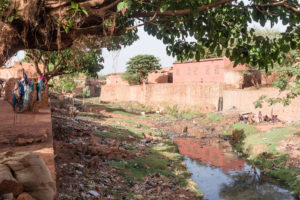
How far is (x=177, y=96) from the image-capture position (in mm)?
27094

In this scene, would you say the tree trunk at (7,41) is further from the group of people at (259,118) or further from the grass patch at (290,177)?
the group of people at (259,118)

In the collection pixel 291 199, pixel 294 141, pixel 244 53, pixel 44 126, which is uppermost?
pixel 244 53

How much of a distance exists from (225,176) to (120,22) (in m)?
8.66

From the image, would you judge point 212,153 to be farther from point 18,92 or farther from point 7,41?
point 7,41

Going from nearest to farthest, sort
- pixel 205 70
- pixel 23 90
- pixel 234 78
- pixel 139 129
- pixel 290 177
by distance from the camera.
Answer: pixel 23 90, pixel 290 177, pixel 139 129, pixel 234 78, pixel 205 70

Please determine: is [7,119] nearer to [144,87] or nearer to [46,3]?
[46,3]

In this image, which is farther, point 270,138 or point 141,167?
point 270,138

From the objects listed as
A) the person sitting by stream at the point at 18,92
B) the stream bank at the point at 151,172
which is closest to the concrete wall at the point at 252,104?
the stream bank at the point at 151,172

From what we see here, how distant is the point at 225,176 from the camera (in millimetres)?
10805

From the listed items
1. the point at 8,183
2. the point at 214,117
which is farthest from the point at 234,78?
the point at 8,183

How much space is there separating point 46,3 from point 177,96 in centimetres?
2425

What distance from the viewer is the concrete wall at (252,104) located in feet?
54.7

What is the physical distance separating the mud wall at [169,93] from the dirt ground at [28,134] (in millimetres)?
17871

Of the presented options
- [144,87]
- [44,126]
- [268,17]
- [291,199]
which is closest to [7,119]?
[44,126]
